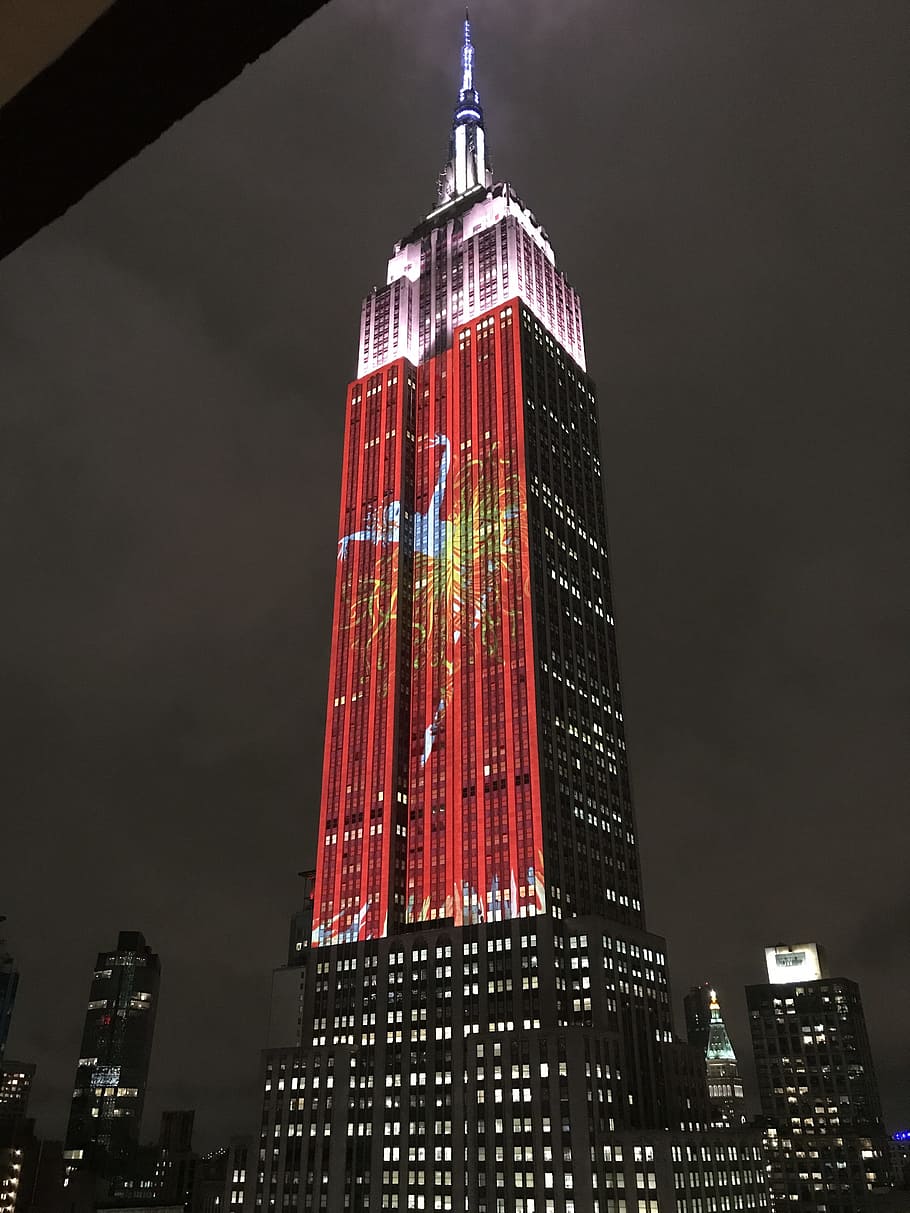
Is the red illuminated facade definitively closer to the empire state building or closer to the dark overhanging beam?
the empire state building

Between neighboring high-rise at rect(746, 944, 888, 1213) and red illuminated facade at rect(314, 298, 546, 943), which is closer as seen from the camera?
red illuminated facade at rect(314, 298, 546, 943)

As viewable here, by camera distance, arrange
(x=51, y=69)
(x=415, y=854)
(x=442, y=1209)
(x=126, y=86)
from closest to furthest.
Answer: (x=51, y=69)
(x=126, y=86)
(x=442, y=1209)
(x=415, y=854)

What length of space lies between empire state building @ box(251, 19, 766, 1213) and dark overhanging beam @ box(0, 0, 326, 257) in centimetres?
12666

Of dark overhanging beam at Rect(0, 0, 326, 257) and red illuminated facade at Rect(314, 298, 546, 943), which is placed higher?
red illuminated facade at Rect(314, 298, 546, 943)

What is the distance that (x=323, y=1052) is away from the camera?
448ft

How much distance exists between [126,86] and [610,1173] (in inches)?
5059

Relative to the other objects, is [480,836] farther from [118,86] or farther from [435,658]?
[118,86]

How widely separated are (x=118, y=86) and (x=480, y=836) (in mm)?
144561

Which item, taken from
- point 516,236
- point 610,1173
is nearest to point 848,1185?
point 610,1173

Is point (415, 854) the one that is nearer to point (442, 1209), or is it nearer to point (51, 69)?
point (442, 1209)

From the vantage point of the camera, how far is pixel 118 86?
350cm

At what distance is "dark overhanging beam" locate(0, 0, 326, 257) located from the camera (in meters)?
3.26

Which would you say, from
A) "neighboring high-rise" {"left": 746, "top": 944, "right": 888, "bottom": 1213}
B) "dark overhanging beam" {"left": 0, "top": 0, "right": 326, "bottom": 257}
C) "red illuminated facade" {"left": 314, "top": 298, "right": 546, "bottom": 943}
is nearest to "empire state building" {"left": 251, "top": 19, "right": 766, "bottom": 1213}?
"red illuminated facade" {"left": 314, "top": 298, "right": 546, "bottom": 943}

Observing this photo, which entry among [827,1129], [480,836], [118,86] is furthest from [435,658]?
[118,86]
